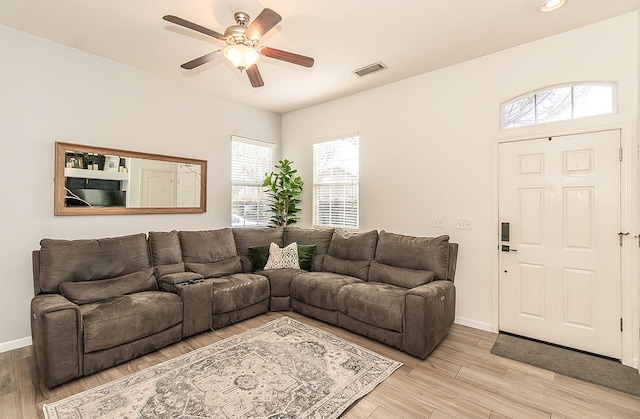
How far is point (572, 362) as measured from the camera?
2.61 m

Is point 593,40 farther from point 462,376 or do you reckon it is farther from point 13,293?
point 13,293

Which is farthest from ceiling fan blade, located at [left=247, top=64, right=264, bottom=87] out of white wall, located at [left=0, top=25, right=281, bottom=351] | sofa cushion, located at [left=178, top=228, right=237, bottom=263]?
sofa cushion, located at [left=178, top=228, right=237, bottom=263]

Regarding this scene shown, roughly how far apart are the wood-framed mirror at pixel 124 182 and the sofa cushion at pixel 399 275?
8.56 feet

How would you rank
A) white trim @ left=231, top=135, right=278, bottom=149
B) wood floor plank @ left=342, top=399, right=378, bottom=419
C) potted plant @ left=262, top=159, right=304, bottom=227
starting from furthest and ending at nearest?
1. potted plant @ left=262, top=159, right=304, bottom=227
2. white trim @ left=231, top=135, right=278, bottom=149
3. wood floor plank @ left=342, top=399, right=378, bottom=419

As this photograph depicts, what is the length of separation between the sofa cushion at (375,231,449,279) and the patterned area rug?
1.09 metres

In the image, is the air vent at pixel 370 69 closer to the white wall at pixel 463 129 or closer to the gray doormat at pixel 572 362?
the white wall at pixel 463 129

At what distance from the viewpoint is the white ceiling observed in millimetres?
2453

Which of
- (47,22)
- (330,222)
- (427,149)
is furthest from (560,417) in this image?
(47,22)

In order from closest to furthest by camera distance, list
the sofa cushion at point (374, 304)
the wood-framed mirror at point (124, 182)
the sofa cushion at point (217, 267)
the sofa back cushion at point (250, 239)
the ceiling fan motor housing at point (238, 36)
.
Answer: the ceiling fan motor housing at point (238, 36), the sofa cushion at point (374, 304), the wood-framed mirror at point (124, 182), the sofa cushion at point (217, 267), the sofa back cushion at point (250, 239)

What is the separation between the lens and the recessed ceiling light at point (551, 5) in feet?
7.81

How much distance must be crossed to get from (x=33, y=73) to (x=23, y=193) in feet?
3.95

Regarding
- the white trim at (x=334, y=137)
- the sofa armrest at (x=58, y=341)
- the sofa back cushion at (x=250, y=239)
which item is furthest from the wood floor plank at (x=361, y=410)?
the white trim at (x=334, y=137)

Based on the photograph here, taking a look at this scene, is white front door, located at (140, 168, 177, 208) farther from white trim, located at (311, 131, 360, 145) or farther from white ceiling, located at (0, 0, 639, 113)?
white trim, located at (311, 131, 360, 145)

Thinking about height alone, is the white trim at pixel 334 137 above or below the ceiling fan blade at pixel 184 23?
below
